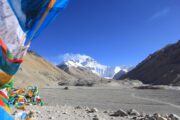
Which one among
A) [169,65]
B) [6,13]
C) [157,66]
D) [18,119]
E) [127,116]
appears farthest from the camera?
[157,66]

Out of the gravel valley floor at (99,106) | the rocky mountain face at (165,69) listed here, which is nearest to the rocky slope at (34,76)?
the gravel valley floor at (99,106)

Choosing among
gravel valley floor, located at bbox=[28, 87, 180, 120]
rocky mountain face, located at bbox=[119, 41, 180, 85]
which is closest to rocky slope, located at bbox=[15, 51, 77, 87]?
gravel valley floor, located at bbox=[28, 87, 180, 120]

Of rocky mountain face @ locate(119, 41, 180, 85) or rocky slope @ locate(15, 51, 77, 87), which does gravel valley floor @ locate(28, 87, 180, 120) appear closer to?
rocky slope @ locate(15, 51, 77, 87)

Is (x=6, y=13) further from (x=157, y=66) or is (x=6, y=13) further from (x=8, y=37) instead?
(x=157, y=66)

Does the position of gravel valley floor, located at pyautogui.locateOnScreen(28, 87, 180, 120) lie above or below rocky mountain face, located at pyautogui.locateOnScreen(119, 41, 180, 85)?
below

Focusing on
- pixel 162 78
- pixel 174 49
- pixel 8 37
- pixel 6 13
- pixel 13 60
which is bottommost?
pixel 13 60

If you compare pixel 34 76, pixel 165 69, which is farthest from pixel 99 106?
pixel 165 69

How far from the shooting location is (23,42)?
119 inches

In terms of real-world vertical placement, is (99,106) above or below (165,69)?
below

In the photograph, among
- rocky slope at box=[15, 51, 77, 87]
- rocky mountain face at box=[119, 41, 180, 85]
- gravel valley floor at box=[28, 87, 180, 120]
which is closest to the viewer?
gravel valley floor at box=[28, 87, 180, 120]

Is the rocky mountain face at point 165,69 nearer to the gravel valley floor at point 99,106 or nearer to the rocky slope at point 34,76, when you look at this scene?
the rocky slope at point 34,76

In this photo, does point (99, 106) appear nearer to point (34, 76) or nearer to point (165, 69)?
point (34, 76)

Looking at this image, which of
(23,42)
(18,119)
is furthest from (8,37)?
(18,119)

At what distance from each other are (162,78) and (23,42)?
125 m
